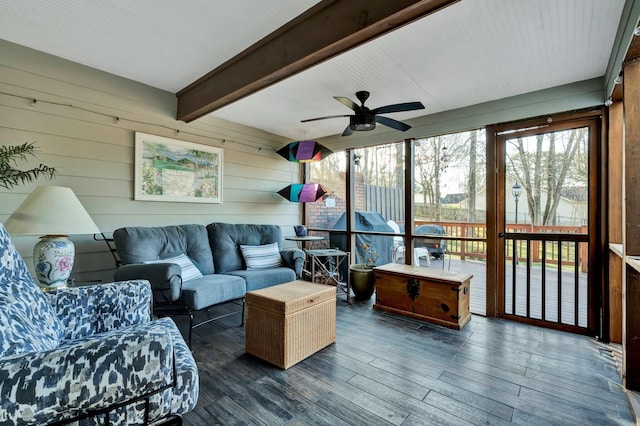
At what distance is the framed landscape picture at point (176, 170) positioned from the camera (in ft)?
10.5

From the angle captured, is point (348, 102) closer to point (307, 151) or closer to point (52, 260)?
point (307, 151)

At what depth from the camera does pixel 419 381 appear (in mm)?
2041

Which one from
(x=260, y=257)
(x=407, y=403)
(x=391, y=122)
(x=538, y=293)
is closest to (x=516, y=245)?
(x=538, y=293)

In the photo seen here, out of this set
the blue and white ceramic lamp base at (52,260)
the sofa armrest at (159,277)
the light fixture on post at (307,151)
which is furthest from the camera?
the light fixture on post at (307,151)

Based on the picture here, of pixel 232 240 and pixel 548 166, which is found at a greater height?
pixel 548 166

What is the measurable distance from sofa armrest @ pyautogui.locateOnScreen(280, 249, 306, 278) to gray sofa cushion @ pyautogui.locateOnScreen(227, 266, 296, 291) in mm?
80

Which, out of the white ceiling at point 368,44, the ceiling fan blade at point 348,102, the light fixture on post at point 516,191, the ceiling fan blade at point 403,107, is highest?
the white ceiling at point 368,44

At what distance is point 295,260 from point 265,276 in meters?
0.47

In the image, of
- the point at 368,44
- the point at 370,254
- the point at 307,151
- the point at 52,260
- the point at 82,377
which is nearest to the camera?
the point at 82,377

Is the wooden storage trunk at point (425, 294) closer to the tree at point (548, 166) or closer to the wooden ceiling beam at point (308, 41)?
the tree at point (548, 166)

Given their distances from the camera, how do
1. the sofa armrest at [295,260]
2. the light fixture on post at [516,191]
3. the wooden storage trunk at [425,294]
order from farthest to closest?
1. the sofa armrest at [295,260]
2. the light fixture on post at [516,191]
3. the wooden storage trunk at [425,294]

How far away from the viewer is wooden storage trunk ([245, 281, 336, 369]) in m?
2.19

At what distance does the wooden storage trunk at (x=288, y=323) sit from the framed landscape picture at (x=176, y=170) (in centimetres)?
180

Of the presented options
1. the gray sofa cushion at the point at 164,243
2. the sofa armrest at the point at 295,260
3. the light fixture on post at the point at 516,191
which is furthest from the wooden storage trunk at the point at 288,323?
the light fixture on post at the point at 516,191
